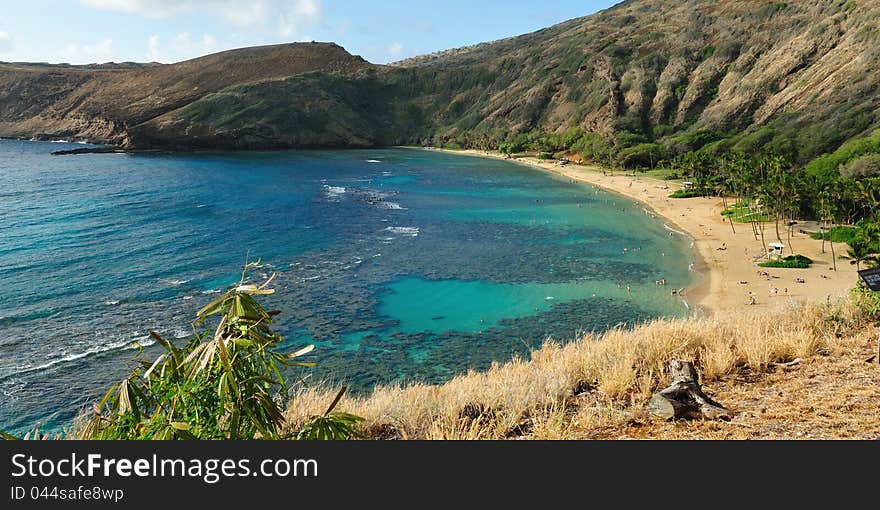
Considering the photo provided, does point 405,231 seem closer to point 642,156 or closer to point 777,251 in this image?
point 777,251

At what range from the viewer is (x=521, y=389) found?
10180mm

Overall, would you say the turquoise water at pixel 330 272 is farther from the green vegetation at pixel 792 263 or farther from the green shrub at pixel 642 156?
the green shrub at pixel 642 156

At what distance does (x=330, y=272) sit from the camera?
42.0 m

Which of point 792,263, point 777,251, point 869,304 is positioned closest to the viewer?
point 869,304

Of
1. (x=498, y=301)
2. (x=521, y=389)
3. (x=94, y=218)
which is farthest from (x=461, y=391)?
(x=94, y=218)

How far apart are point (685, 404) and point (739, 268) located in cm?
3579

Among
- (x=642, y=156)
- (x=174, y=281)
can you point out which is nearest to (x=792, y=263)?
(x=174, y=281)

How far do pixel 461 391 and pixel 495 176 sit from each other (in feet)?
299

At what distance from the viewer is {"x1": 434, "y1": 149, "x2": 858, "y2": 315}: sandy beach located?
33250 mm

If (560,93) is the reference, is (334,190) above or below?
below

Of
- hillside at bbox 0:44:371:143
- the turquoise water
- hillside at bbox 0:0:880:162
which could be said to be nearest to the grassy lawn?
the turquoise water

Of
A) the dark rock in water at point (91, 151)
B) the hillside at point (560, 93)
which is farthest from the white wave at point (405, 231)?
the dark rock in water at point (91, 151)

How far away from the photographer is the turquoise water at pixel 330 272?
27234 mm

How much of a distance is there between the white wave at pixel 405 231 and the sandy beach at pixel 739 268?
2514cm
